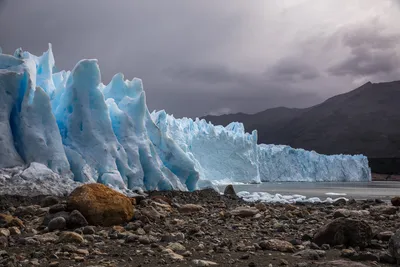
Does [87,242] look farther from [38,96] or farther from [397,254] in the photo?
[38,96]

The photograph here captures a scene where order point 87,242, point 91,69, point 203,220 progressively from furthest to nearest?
point 91,69
point 203,220
point 87,242

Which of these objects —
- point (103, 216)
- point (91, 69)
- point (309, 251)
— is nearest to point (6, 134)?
point (91, 69)

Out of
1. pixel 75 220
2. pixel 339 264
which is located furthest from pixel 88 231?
pixel 339 264

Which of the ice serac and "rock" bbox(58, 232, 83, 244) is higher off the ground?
the ice serac

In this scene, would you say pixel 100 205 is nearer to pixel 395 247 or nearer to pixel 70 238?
pixel 70 238

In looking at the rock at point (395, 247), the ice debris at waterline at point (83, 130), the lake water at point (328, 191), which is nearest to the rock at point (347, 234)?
the rock at point (395, 247)

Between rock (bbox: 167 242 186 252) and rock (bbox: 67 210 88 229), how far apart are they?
1530 millimetres

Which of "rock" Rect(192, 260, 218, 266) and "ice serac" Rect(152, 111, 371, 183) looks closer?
"rock" Rect(192, 260, 218, 266)

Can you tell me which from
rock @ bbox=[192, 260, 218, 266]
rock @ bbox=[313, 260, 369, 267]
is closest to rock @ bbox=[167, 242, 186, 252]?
rock @ bbox=[192, 260, 218, 266]

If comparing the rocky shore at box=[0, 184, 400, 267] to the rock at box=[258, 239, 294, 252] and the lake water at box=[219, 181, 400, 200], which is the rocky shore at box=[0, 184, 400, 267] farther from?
the lake water at box=[219, 181, 400, 200]

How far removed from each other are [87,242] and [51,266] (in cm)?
98

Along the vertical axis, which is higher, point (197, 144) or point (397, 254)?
point (197, 144)

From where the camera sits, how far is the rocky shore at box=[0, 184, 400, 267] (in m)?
3.63

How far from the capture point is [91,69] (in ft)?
41.0
